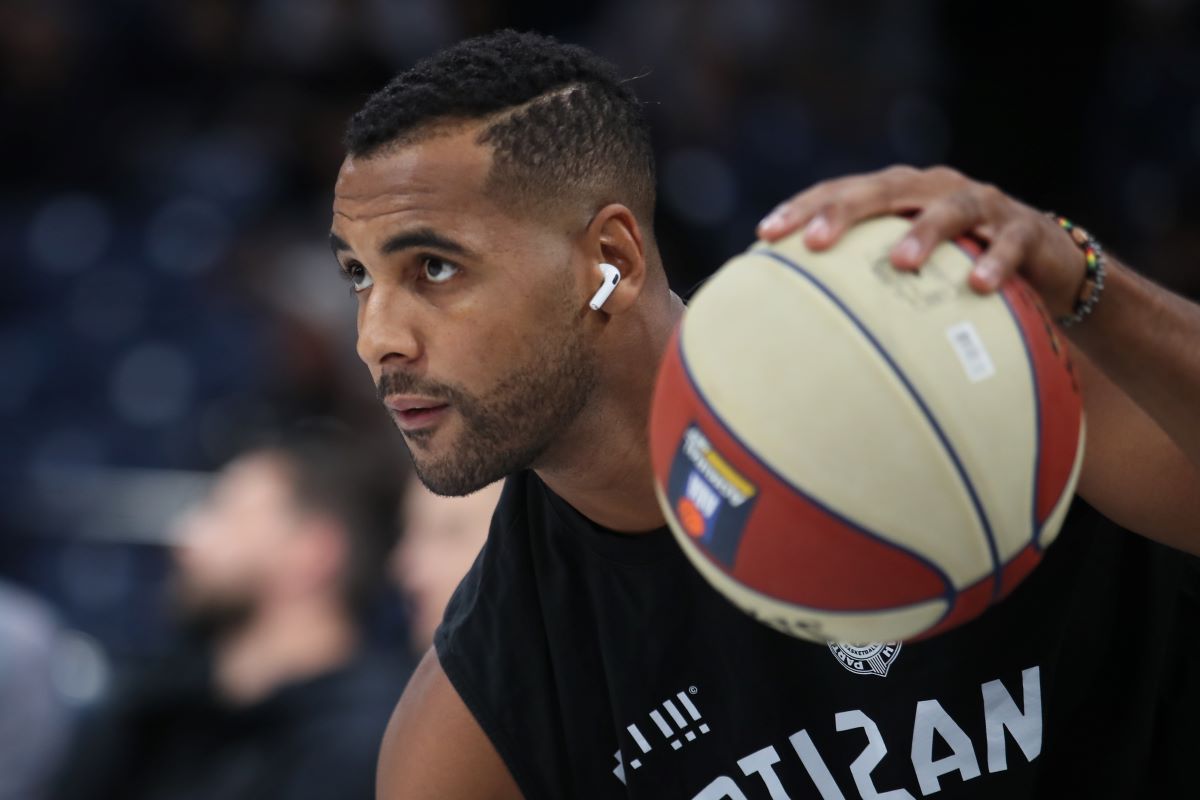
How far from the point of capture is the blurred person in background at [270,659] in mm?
3877

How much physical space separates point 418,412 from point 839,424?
38.8 inches

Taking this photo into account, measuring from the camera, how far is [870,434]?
1.83 m

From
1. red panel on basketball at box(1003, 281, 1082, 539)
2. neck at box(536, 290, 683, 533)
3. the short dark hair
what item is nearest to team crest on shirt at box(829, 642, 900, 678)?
neck at box(536, 290, 683, 533)

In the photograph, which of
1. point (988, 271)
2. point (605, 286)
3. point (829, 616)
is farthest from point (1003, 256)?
point (605, 286)

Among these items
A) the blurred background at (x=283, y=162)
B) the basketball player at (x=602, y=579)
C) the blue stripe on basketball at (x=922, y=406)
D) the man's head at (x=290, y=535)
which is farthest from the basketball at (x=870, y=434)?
the blurred background at (x=283, y=162)

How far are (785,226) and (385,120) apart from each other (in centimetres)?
94

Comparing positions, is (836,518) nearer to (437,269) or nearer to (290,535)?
(437,269)

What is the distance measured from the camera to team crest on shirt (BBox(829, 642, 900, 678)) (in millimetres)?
2639

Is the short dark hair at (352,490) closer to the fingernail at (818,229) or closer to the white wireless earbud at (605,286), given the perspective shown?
the white wireless earbud at (605,286)

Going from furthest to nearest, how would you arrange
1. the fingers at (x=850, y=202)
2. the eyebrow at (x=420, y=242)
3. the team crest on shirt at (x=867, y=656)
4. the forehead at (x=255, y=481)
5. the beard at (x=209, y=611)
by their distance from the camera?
the forehead at (x=255, y=481)
the beard at (x=209, y=611)
the team crest on shirt at (x=867, y=656)
the eyebrow at (x=420, y=242)
the fingers at (x=850, y=202)

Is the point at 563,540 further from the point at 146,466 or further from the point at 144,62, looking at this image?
the point at 144,62

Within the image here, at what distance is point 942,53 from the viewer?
683 cm

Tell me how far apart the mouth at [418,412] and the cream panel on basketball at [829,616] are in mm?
673

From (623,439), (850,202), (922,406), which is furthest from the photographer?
(623,439)
